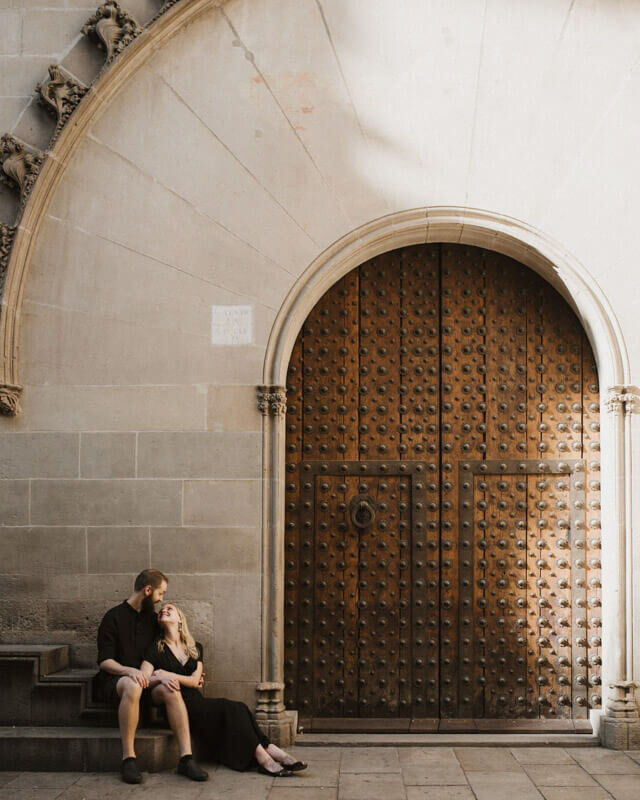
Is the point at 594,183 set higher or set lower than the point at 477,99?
lower

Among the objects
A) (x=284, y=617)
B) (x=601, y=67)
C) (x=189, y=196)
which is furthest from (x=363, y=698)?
(x=601, y=67)

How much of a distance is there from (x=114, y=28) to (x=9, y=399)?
2699 mm

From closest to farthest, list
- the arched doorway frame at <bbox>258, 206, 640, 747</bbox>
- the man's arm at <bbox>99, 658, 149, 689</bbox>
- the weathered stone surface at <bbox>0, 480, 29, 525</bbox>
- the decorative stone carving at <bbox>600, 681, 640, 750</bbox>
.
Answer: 1. the man's arm at <bbox>99, 658, 149, 689</bbox>
2. the decorative stone carving at <bbox>600, 681, 640, 750</bbox>
3. the arched doorway frame at <bbox>258, 206, 640, 747</bbox>
4. the weathered stone surface at <bbox>0, 480, 29, 525</bbox>

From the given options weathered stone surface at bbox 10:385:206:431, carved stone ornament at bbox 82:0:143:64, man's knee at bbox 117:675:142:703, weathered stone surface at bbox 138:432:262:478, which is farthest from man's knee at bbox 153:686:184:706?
carved stone ornament at bbox 82:0:143:64

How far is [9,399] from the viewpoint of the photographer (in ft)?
19.6

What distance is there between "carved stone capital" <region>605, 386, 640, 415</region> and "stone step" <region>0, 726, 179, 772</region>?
3622 millimetres

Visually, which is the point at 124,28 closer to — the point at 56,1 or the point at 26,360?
the point at 56,1

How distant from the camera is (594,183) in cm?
602

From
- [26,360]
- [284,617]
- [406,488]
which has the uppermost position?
[26,360]

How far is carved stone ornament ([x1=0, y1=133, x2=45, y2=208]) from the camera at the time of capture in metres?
6.06

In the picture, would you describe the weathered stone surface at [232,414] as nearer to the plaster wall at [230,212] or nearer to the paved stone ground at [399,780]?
the plaster wall at [230,212]

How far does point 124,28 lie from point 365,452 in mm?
3449

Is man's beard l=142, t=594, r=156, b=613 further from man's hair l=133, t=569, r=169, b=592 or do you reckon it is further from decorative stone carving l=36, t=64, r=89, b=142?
decorative stone carving l=36, t=64, r=89, b=142

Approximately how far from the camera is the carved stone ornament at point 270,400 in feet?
19.6
